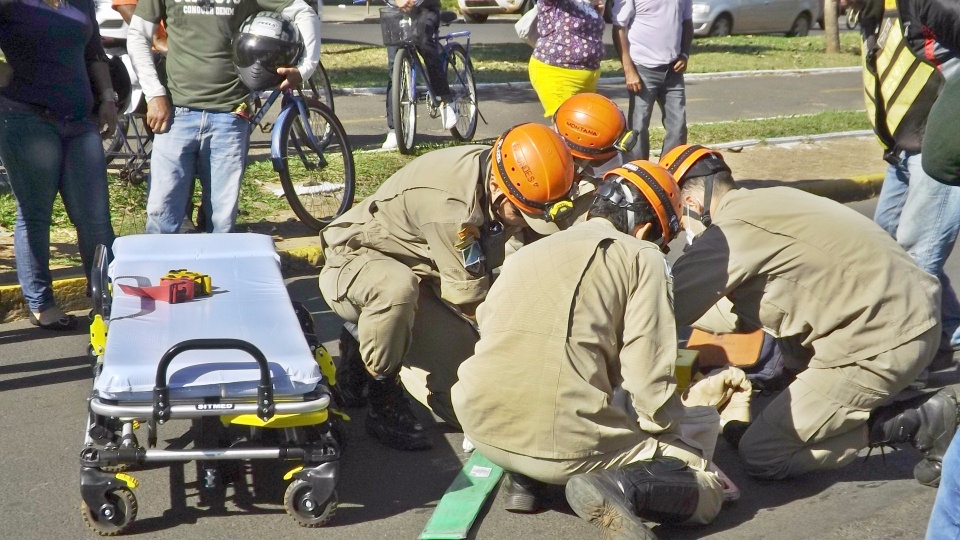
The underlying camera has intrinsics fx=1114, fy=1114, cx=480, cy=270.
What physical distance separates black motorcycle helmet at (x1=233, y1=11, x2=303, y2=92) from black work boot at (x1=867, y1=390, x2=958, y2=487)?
3.68 m

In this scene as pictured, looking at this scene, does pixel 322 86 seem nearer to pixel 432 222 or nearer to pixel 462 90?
pixel 462 90

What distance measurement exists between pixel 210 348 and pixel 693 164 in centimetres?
201

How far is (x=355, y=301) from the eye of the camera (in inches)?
187

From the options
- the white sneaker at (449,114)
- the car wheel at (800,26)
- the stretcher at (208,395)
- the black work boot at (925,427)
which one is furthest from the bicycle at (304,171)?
the car wheel at (800,26)

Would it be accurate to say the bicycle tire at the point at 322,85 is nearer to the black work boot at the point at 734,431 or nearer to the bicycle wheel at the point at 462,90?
the bicycle wheel at the point at 462,90

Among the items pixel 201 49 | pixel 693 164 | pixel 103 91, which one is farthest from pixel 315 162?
pixel 693 164

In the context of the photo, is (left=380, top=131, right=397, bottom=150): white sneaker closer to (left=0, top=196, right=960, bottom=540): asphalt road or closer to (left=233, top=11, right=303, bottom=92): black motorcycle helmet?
(left=233, top=11, right=303, bottom=92): black motorcycle helmet

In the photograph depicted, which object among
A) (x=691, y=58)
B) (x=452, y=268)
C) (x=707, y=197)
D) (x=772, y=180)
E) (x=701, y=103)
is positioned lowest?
(x=691, y=58)

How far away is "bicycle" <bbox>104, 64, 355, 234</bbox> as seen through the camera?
7.87 metres

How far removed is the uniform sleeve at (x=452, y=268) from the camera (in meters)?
4.57

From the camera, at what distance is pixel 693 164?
4.44 meters

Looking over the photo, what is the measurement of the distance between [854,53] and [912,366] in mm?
19388

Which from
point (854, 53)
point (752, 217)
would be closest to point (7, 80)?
point (752, 217)

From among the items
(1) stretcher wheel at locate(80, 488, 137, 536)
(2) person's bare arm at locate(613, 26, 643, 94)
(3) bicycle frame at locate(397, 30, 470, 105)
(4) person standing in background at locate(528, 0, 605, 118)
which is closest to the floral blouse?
(4) person standing in background at locate(528, 0, 605, 118)
